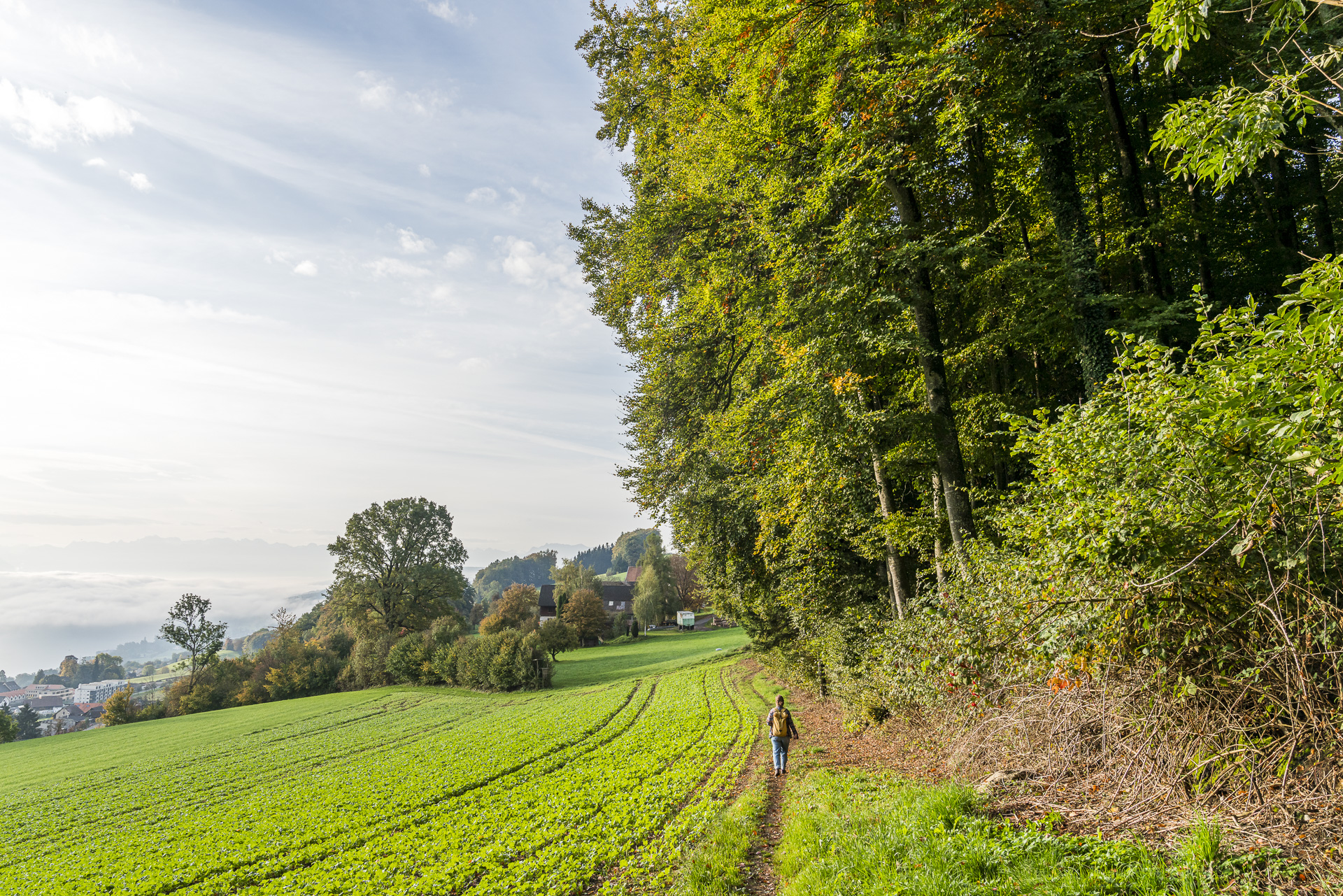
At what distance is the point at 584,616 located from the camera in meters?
63.1

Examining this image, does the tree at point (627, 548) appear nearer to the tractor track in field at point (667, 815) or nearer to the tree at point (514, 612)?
the tree at point (514, 612)

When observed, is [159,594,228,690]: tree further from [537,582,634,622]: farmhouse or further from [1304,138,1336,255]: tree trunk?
[1304,138,1336,255]: tree trunk

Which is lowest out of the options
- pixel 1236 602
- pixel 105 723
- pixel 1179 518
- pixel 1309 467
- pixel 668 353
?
pixel 105 723

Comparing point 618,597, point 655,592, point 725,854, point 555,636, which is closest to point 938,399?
point 725,854

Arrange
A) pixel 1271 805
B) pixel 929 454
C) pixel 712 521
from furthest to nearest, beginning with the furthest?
pixel 712 521
pixel 929 454
pixel 1271 805

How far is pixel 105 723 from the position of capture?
48.2 meters

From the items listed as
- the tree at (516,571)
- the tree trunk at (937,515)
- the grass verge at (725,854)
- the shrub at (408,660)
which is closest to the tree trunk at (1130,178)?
the tree trunk at (937,515)

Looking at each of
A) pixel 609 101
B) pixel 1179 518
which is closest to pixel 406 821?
pixel 1179 518

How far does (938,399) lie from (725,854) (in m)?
9.06

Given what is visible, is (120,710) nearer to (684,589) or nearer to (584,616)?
(584,616)

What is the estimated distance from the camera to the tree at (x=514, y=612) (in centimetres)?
5388

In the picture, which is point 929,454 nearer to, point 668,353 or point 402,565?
point 668,353

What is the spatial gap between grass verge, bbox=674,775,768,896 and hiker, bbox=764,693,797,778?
5.02ft

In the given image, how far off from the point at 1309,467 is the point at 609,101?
22214 mm
